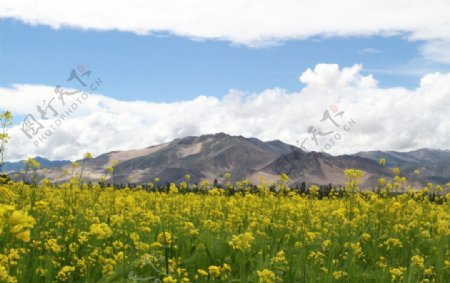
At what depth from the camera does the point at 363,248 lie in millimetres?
8281

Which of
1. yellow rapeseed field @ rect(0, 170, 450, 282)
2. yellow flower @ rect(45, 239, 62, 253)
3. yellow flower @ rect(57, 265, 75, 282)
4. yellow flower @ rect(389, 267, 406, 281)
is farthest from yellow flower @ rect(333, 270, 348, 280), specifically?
yellow flower @ rect(45, 239, 62, 253)

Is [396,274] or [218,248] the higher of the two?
[218,248]

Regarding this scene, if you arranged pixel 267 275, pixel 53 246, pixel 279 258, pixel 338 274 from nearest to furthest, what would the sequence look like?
pixel 267 275
pixel 279 258
pixel 338 274
pixel 53 246

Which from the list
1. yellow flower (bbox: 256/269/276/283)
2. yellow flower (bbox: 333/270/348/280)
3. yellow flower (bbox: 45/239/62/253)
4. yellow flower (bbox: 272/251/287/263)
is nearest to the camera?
yellow flower (bbox: 256/269/276/283)

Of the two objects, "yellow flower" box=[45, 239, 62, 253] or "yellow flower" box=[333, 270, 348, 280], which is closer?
"yellow flower" box=[333, 270, 348, 280]

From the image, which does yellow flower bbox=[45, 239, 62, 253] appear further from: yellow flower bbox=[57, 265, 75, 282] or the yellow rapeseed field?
yellow flower bbox=[57, 265, 75, 282]

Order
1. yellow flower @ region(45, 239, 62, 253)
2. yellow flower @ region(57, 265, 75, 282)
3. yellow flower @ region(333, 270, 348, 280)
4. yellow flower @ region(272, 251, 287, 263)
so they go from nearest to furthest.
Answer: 1. yellow flower @ region(57, 265, 75, 282)
2. yellow flower @ region(272, 251, 287, 263)
3. yellow flower @ region(333, 270, 348, 280)
4. yellow flower @ region(45, 239, 62, 253)

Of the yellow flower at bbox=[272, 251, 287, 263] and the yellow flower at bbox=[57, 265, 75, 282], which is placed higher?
the yellow flower at bbox=[272, 251, 287, 263]

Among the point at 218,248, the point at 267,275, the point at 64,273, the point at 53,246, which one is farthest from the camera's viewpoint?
the point at 218,248

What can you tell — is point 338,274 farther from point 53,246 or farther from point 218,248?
point 53,246

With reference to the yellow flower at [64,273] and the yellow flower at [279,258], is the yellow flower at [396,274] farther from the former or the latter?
the yellow flower at [64,273]

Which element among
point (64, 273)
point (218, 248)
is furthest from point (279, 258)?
point (64, 273)

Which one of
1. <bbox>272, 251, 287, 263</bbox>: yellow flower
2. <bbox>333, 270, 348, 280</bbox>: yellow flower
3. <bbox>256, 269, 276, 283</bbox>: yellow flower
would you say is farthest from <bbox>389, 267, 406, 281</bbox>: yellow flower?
<bbox>256, 269, 276, 283</bbox>: yellow flower

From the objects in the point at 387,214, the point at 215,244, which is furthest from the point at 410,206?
the point at 215,244
